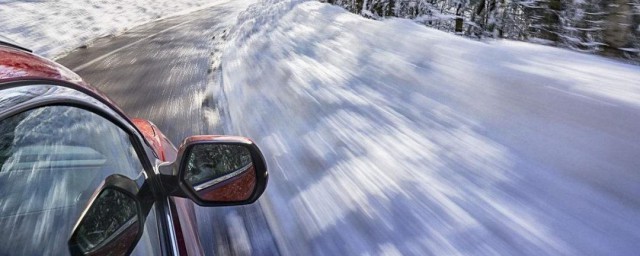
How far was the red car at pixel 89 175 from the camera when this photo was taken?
1.19 m

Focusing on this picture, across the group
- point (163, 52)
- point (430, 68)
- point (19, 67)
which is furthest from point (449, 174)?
point (163, 52)

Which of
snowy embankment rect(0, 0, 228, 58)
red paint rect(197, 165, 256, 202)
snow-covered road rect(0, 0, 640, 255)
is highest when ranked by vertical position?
red paint rect(197, 165, 256, 202)

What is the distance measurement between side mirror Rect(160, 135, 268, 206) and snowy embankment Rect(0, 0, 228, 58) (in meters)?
9.24

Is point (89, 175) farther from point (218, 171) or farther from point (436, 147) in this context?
point (436, 147)

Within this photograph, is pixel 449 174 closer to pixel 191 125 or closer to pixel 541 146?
pixel 541 146

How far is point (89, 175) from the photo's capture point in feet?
5.08

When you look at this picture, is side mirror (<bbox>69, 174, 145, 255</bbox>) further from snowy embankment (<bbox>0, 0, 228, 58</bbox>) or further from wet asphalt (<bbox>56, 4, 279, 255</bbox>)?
snowy embankment (<bbox>0, 0, 228, 58</bbox>)

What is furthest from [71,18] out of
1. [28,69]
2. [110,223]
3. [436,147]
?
[110,223]

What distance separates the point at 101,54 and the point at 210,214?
7.61 m

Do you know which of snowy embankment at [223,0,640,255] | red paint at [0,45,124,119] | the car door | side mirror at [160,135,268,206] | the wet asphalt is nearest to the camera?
the car door

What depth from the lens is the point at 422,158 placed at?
9.51 feet

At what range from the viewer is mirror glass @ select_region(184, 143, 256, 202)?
1.62 metres

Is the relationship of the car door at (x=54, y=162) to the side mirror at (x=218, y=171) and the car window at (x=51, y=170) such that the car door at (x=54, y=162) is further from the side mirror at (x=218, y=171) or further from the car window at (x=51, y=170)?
the side mirror at (x=218, y=171)

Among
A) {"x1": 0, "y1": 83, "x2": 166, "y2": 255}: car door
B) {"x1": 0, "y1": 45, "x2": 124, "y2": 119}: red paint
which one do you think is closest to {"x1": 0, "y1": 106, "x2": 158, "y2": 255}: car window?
{"x1": 0, "y1": 83, "x2": 166, "y2": 255}: car door
